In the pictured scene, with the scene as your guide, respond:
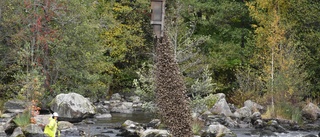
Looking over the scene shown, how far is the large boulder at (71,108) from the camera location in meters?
28.3

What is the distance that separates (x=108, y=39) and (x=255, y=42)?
36.2ft

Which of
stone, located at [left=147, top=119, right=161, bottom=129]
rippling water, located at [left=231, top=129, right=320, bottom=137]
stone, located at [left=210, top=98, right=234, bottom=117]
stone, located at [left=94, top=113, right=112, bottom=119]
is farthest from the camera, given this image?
stone, located at [left=94, top=113, right=112, bottom=119]

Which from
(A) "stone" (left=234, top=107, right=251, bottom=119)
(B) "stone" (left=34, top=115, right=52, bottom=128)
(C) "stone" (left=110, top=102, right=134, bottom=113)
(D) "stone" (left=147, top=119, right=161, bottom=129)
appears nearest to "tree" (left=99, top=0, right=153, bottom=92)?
(C) "stone" (left=110, top=102, right=134, bottom=113)

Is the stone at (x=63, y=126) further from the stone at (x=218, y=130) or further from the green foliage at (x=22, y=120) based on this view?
the stone at (x=218, y=130)

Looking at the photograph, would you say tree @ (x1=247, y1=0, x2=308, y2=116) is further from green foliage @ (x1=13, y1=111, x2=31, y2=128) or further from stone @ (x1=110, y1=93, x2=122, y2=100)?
green foliage @ (x1=13, y1=111, x2=31, y2=128)

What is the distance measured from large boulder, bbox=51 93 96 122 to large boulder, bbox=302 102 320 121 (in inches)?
493

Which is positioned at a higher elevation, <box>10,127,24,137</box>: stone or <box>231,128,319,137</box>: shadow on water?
<box>10,127,24,137</box>: stone

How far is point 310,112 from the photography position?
3259cm

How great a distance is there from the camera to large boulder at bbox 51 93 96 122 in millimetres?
28328

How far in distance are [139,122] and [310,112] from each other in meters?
10.2

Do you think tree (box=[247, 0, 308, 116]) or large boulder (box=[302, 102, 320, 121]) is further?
tree (box=[247, 0, 308, 116])

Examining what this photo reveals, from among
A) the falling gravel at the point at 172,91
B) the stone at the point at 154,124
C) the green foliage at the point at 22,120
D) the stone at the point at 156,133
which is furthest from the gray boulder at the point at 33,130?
the falling gravel at the point at 172,91

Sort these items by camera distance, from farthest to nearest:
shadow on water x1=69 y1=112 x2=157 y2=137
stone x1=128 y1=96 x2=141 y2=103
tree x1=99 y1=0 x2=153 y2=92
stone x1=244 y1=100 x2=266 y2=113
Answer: tree x1=99 y1=0 x2=153 y2=92, stone x1=128 y1=96 x2=141 y2=103, stone x1=244 y1=100 x2=266 y2=113, shadow on water x1=69 y1=112 x2=157 y2=137

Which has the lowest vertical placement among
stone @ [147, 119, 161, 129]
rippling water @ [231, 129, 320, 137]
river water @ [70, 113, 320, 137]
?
rippling water @ [231, 129, 320, 137]
